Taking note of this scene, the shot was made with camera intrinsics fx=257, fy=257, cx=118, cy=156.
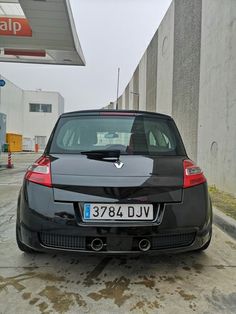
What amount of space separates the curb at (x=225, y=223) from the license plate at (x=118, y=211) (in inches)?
74.9

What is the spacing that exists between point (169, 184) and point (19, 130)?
34.8 meters

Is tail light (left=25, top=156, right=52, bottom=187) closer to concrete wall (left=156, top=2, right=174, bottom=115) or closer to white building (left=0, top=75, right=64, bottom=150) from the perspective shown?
concrete wall (left=156, top=2, right=174, bottom=115)

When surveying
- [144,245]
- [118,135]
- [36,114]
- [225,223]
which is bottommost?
[225,223]

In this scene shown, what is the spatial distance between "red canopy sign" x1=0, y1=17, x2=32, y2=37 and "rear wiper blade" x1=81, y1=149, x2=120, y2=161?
11.0 metres

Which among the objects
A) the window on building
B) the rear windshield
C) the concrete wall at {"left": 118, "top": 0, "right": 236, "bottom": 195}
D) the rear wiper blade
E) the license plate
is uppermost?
the window on building

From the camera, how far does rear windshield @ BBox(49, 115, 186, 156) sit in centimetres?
255

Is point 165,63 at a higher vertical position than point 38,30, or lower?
lower

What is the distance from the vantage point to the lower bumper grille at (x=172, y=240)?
200 centimetres

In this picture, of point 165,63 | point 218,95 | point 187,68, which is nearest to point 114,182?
point 218,95

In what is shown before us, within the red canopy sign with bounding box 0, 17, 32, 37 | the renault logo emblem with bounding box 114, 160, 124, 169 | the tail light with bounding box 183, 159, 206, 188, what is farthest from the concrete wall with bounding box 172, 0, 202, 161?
the red canopy sign with bounding box 0, 17, 32, 37

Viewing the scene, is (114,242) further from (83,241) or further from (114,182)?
(114,182)

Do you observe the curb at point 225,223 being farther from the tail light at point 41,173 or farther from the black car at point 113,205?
the tail light at point 41,173

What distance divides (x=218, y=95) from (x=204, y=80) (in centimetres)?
104

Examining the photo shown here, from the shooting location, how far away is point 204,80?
6.73 metres
